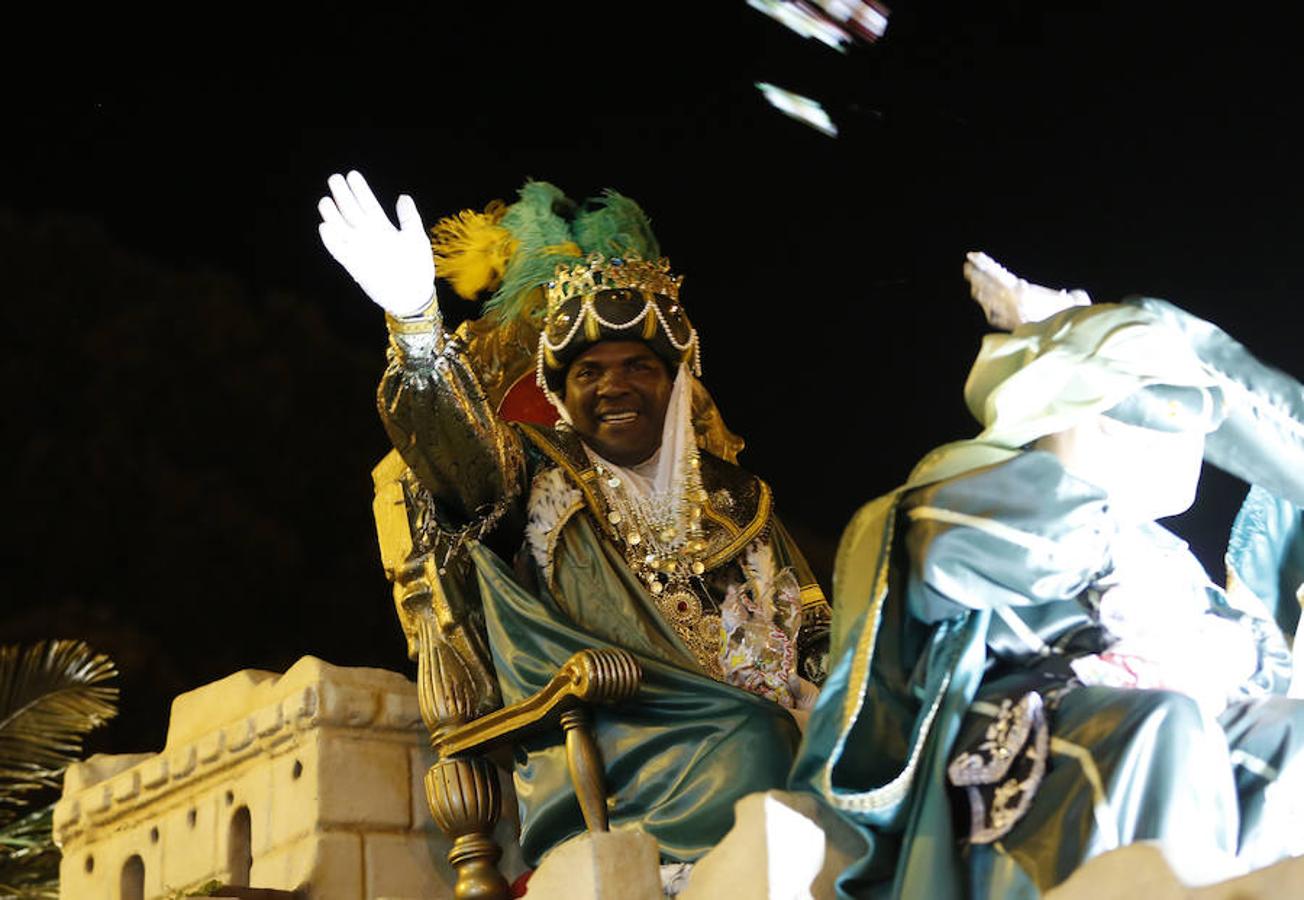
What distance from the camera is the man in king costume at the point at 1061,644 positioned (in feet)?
11.2

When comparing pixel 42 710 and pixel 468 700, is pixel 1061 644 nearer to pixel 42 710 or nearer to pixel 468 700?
pixel 468 700

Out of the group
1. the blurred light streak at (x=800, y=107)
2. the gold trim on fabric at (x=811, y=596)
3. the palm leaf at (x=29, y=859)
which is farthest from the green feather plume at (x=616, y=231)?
the palm leaf at (x=29, y=859)

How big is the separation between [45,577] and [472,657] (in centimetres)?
390

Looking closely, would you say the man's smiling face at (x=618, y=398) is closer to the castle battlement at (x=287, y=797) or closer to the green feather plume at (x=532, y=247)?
the green feather plume at (x=532, y=247)

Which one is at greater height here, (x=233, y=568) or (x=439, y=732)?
(x=233, y=568)

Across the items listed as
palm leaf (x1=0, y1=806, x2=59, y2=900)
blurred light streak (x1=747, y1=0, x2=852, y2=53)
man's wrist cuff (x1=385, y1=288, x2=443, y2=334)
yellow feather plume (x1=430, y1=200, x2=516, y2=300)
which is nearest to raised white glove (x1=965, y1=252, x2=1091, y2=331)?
man's wrist cuff (x1=385, y1=288, x2=443, y2=334)

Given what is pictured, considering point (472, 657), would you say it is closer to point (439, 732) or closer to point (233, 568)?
point (439, 732)

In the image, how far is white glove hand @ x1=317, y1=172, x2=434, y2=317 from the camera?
15.3 ft

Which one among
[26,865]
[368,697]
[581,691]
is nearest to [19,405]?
[26,865]

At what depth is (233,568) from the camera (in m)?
8.61

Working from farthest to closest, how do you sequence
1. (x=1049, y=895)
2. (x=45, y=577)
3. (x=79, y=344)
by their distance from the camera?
(x=79, y=344)
(x=45, y=577)
(x=1049, y=895)

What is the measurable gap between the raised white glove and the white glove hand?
3.75 feet

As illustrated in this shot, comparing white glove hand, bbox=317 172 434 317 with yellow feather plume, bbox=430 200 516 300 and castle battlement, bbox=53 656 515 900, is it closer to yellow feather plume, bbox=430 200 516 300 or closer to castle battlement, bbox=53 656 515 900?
yellow feather plume, bbox=430 200 516 300

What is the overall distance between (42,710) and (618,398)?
2.55m
